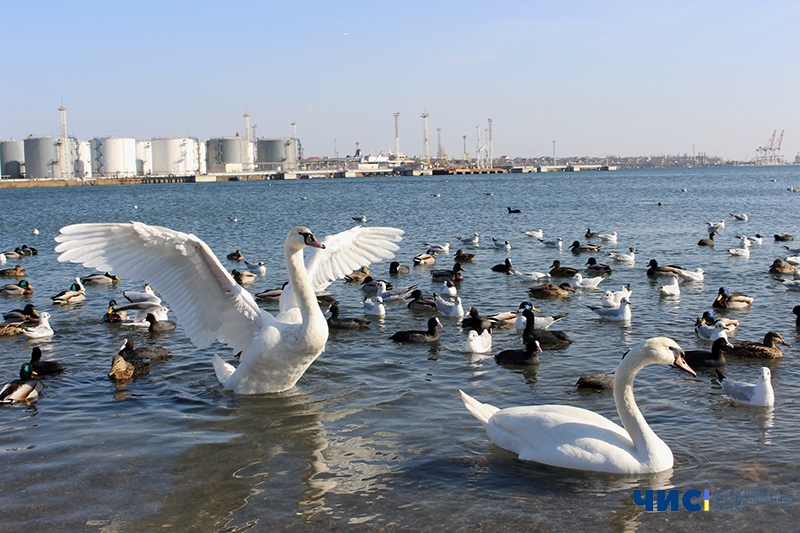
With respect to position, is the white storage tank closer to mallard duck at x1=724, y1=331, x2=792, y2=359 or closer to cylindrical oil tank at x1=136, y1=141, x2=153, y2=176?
cylindrical oil tank at x1=136, y1=141, x2=153, y2=176

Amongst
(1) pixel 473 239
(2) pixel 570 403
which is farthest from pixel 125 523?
(1) pixel 473 239

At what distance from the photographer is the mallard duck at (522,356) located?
1092 cm

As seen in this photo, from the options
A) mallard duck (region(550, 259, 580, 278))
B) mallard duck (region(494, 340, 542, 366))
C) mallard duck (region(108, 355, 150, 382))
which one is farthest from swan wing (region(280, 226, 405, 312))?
mallard duck (region(550, 259, 580, 278))

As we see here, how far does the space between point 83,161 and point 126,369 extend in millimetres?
135243

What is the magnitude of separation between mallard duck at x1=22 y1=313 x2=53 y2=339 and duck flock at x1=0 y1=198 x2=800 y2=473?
24 mm

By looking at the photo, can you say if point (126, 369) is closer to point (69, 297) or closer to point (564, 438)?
point (564, 438)

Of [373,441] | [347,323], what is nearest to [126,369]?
[373,441]

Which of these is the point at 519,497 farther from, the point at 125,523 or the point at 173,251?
the point at 173,251

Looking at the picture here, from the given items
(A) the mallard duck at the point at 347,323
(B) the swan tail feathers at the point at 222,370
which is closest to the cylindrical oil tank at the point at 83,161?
(A) the mallard duck at the point at 347,323

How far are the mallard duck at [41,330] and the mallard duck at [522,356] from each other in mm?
7594

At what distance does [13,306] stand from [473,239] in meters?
16.2

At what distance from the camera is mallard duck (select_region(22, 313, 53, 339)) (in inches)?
514

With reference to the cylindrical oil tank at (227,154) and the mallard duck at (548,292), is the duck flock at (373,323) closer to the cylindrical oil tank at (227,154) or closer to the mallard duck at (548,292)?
the mallard duck at (548,292)

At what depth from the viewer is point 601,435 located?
6.80m
